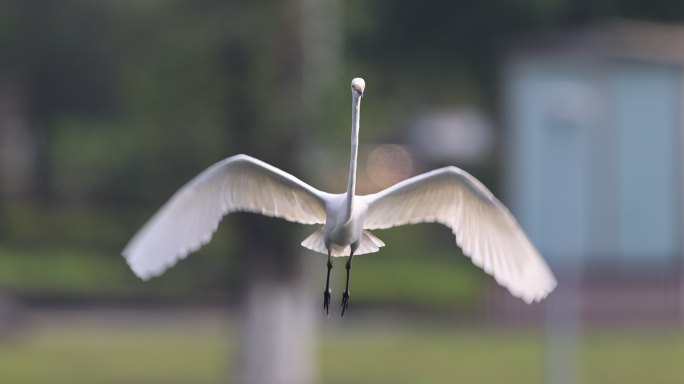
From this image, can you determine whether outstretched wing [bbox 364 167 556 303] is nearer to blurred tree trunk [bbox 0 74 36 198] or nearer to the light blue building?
the light blue building

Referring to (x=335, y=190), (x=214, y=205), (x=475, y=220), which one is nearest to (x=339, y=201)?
(x=214, y=205)

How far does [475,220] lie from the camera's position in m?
8.93

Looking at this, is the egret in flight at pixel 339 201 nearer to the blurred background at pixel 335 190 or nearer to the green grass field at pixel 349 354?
the blurred background at pixel 335 190

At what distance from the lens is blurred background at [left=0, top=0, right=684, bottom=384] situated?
19438 millimetres

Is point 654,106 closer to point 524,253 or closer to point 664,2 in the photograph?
point 664,2

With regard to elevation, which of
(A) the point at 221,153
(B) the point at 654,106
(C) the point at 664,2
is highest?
(C) the point at 664,2

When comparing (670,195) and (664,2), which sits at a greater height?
(664,2)

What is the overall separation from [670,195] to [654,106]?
131 centimetres

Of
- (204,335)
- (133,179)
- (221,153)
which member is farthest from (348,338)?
(133,179)

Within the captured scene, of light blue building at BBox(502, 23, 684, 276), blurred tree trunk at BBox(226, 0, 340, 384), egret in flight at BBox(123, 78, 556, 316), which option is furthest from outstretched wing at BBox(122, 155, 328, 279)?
light blue building at BBox(502, 23, 684, 276)

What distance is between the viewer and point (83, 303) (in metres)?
28.2

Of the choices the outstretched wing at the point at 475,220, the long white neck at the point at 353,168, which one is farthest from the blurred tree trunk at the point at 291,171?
the long white neck at the point at 353,168

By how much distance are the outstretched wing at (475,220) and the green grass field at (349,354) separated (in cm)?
1239

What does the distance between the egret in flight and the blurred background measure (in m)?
10.00
